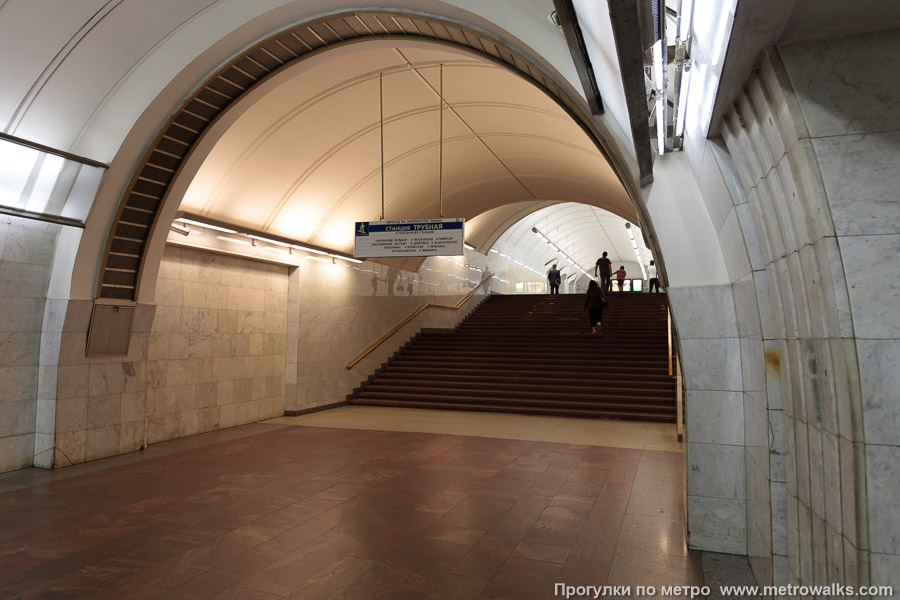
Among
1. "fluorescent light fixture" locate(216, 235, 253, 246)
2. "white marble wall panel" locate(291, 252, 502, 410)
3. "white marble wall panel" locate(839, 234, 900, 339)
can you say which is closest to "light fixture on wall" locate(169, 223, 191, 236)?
"fluorescent light fixture" locate(216, 235, 253, 246)

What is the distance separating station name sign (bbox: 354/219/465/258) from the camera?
30.1 feet

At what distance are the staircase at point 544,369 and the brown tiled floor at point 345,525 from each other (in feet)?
13.4

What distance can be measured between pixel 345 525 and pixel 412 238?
5228 mm

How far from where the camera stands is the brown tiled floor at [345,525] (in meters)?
3.76

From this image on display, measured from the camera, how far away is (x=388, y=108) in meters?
10.1

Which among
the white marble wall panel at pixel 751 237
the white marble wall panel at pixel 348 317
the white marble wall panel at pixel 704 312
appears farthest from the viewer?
the white marble wall panel at pixel 348 317

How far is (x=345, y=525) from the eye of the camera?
4840mm

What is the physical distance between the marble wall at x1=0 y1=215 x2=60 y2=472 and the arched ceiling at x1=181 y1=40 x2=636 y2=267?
2.29 metres

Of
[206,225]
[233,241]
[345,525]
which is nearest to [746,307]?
[345,525]

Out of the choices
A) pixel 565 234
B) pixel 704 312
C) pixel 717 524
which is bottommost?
pixel 717 524

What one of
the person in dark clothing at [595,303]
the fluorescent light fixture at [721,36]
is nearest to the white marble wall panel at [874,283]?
the fluorescent light fixture at [721,36]

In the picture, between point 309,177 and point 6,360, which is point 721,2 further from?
point 309,177

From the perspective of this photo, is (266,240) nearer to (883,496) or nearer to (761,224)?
(761,224)

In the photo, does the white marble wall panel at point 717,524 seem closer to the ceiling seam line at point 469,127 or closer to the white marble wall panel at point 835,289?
the white marble wall panel at point 835,289
